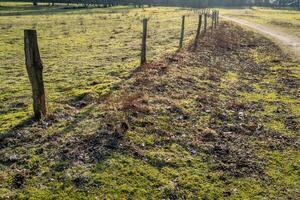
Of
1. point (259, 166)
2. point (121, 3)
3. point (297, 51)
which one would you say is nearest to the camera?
point (259, 166)

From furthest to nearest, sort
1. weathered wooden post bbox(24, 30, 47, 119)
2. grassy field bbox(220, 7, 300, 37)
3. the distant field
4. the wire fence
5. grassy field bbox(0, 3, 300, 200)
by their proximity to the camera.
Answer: grassy field bbox(220, 7, 300, 37)
the wire fence
the distant field
weathered wooden post bbox(24, 30, 47, 119)
grassy field bbox(0, 3, 300, 200)

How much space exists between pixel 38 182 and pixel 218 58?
55.1 ft

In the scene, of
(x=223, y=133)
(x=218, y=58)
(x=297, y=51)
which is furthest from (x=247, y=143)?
(x=297, y=51)

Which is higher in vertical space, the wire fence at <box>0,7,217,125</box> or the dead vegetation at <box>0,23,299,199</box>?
the wire fence at <box>0,7,217,125</box>

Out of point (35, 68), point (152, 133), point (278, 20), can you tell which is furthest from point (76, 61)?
point (278, 20)

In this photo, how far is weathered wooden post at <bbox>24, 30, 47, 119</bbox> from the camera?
32.3 feet

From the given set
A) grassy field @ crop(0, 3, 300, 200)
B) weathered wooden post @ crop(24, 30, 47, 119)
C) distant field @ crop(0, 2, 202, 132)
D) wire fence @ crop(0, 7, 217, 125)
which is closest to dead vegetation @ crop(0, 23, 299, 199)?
grassy field @ crop(0, 3, 300, 200)

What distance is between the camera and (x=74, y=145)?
9.27 meters

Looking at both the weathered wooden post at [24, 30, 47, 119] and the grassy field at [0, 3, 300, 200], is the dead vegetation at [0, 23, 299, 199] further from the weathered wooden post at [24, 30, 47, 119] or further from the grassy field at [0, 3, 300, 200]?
the weathered wooden post at [24, 30, 47, 119]

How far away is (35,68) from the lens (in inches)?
401

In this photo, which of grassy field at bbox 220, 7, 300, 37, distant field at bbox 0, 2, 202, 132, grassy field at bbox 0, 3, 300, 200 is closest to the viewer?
grassy field at bbox 0, 3, 300, 200

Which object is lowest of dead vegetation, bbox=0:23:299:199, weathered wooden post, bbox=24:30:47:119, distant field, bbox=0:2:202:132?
dead vegetation, bbox=0:23:299:199

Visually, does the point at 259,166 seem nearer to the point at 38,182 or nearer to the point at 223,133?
the point at 223,133

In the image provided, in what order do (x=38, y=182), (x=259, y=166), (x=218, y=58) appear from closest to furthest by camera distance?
(x=38, y=182) → (x=259, y=166) → (x=218, y=58)
